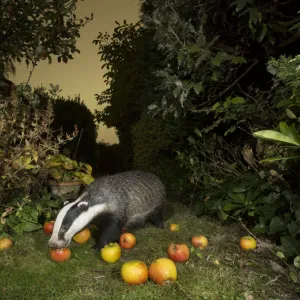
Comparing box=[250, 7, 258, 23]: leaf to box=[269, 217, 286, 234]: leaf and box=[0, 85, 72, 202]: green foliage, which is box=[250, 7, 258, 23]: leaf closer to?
box=[269, 217, 286, 234]: leaf

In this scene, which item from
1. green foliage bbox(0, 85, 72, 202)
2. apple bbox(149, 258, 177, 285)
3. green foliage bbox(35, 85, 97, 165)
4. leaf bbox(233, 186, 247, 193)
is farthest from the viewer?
green foliage bbox(35, 85, 97, 165)

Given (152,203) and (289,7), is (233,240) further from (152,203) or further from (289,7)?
(289,7)

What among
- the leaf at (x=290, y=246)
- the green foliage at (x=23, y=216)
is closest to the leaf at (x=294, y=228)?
the leaf at (x=290, y=246)

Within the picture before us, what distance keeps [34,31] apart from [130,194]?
243cm

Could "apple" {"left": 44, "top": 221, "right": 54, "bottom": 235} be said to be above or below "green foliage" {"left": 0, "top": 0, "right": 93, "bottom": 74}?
below

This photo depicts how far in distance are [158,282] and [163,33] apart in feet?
7.54

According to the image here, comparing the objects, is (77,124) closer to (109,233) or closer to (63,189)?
(63,189)

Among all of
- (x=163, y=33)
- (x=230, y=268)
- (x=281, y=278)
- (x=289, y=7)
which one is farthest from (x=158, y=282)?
(x=289, y=7)

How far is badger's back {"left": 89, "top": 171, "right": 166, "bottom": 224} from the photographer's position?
190 inches

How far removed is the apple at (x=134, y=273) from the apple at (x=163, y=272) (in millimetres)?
80

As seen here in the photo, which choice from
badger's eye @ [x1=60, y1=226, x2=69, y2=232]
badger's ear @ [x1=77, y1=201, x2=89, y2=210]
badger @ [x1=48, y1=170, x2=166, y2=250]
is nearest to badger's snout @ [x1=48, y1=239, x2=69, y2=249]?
badger @ [x1=48, y1=170, x2=166, y2=250]

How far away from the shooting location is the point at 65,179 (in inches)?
244

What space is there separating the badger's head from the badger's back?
285mm

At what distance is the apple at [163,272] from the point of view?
3.55m
